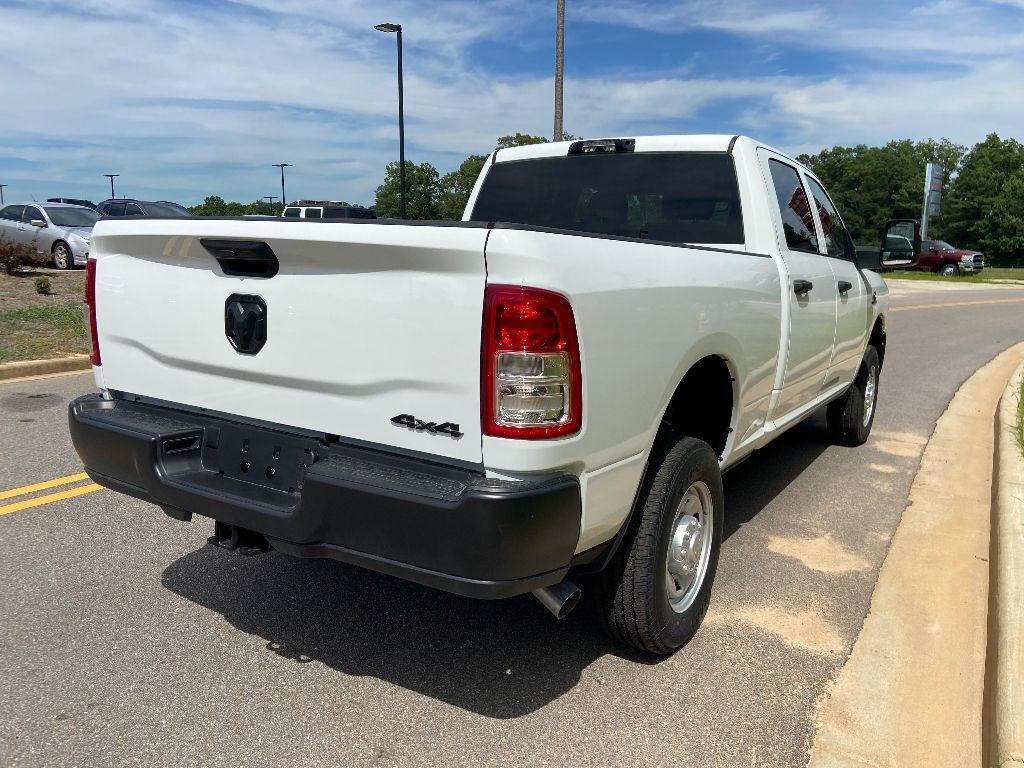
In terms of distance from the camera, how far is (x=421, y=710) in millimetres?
2699

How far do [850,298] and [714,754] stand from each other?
357 cm

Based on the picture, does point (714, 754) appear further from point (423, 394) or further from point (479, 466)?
point (423, 394)

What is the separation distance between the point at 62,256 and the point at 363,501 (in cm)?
1860

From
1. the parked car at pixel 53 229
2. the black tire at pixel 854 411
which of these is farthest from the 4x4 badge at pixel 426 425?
the parked car at pixel 53 229

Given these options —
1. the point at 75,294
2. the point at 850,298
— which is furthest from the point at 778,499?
the point at 75,294

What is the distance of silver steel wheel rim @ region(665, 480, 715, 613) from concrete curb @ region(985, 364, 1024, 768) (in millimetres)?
1058

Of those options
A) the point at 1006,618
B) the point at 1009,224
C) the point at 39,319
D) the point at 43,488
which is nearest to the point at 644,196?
the point at 1006,618

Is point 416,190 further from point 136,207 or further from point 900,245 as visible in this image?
point 900,245

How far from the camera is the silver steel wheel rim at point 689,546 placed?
10.1 ft

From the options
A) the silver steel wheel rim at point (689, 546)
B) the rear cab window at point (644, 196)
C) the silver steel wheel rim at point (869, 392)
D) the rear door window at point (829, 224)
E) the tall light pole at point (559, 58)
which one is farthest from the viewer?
the tall light pole at point (559, 58)

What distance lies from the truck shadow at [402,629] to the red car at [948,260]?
4495cm

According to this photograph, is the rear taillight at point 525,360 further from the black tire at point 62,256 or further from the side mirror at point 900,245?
the black tire at point 62,256

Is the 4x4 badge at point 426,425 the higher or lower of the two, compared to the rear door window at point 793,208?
lower

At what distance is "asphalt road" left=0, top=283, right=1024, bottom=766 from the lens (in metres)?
2.52
